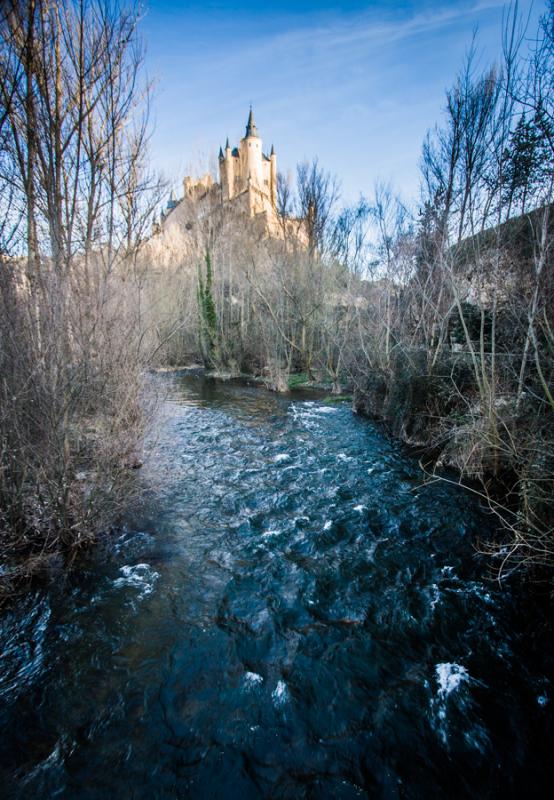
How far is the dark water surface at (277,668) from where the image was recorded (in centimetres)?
247

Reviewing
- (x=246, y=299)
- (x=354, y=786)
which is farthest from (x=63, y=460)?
(x=246, y=299)

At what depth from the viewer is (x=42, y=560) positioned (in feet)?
12.9

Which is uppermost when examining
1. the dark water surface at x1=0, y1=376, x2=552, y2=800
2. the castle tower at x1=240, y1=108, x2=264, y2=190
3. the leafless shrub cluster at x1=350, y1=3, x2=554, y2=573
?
the castle tower at x1=240, y1=108, x2=264, y2=190

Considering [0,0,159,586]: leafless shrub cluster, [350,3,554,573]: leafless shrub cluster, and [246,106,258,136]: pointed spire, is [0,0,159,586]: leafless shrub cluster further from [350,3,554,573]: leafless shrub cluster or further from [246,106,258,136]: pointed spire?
[246,106,258,136]: pointed spire

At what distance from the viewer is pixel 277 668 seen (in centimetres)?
327

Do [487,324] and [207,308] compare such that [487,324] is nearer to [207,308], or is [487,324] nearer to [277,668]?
[277,668]

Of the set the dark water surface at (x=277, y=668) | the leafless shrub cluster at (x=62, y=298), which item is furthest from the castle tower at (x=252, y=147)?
the dark water surface at (x=277, y=668)

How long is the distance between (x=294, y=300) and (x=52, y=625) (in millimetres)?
15914

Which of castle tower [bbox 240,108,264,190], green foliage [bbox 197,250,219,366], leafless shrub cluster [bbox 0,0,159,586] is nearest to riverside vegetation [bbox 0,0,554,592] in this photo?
leafless shrub cluster [bbox 0,0,159,586]

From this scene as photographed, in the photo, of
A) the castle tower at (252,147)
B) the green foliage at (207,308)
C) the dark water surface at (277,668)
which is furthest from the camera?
the castle tower at (252,147)

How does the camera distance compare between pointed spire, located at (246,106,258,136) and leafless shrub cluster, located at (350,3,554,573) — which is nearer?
leafless shrub cluster, located at (350,3,554,573)

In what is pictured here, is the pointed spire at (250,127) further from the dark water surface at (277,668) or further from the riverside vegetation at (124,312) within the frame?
the dark water surface at (277,668)

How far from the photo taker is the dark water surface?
2473 mm

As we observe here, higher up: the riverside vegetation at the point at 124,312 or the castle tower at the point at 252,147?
the castle tower at the point at 252,147
